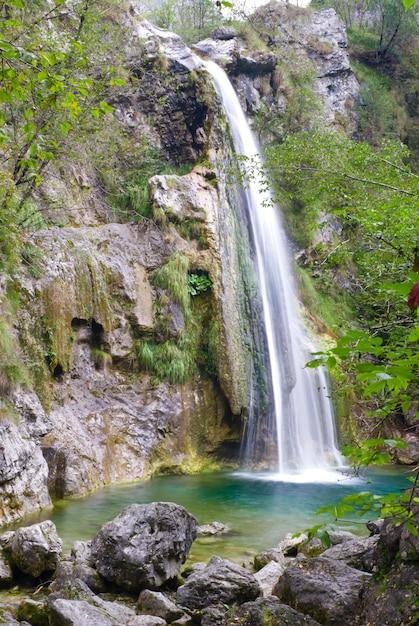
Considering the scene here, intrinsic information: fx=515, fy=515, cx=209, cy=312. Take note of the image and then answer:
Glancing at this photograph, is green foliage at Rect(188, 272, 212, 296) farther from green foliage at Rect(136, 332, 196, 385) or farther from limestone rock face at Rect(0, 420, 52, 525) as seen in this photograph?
limestone rock face at Rect(0, 420, 52, 525)

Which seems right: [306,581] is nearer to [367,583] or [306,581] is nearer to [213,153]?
[367,583]

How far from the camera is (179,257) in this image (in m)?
13.4

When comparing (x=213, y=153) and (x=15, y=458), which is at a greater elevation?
(x=213, y=153)

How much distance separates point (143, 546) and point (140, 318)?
7681 mm

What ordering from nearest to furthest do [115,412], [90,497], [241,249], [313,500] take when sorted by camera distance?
[90,497]
[313,500]
[115,412]
[241,249]

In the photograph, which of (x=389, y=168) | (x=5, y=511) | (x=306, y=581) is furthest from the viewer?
(x=5, y=511)

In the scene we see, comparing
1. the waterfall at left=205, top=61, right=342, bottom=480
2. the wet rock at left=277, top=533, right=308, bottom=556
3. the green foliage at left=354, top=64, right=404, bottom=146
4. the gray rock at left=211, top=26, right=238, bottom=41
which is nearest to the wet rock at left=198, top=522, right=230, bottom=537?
the wet rock at left=277, top=533, right=308, bottom=556

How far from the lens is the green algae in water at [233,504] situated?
6688 mm

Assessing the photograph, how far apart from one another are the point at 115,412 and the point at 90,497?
8.47 feet

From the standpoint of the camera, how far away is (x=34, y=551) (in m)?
5.09

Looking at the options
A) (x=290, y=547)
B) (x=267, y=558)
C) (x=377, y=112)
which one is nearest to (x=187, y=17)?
(x=377, y=112)

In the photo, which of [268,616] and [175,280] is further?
[175,280]

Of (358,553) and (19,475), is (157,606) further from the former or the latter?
(19,475)

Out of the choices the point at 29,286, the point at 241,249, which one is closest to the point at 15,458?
the point at 29,286
